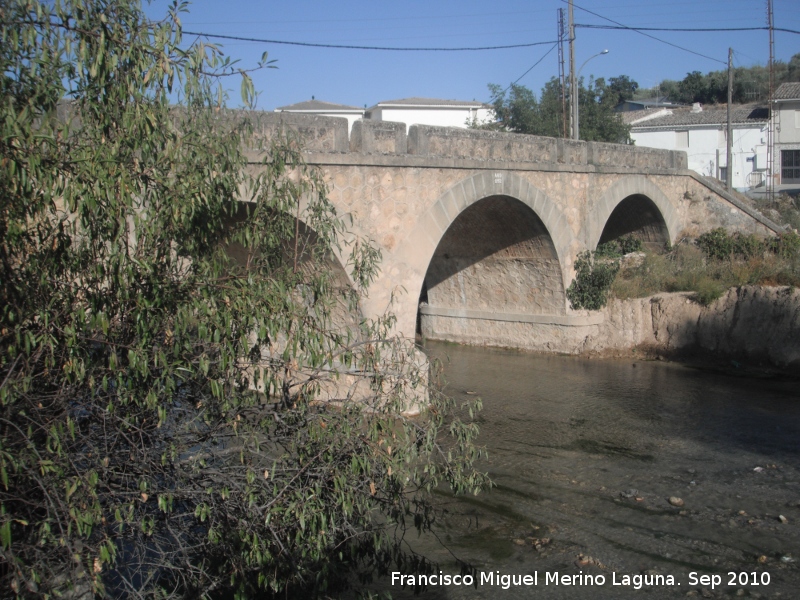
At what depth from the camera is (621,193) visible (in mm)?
15023

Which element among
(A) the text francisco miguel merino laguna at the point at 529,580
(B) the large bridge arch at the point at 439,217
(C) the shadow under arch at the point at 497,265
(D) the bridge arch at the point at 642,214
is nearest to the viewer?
(A) the text francisco miguel merino laguna at the point at 529,580

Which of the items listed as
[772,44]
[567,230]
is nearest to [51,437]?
[567,230]

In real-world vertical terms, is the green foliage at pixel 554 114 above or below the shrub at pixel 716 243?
above

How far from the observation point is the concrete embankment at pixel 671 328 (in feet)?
41.9

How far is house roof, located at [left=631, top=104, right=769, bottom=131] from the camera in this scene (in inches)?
1286

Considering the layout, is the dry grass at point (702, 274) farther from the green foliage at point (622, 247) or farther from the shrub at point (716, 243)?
the green foliage at point (622, 247)

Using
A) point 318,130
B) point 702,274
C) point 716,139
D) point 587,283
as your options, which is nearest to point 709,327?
point 702,274

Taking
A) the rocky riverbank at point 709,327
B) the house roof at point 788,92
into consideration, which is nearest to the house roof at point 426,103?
the house roof at point 788,92

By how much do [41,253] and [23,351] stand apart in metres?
0.50

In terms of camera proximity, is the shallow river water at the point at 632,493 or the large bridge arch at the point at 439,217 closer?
the shallow river water at the point at 632,493

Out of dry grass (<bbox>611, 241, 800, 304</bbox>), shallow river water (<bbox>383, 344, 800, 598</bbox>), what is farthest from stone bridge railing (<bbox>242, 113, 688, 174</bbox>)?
shallow river water (<bbox>383, 344, 800, 598</bbox>)

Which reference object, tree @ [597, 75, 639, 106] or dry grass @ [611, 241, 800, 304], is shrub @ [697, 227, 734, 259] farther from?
tree @ [597, 75, 639, 106]

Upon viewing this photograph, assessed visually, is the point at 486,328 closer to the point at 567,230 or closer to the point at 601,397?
the point at 567,230

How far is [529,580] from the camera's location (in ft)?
19.3
